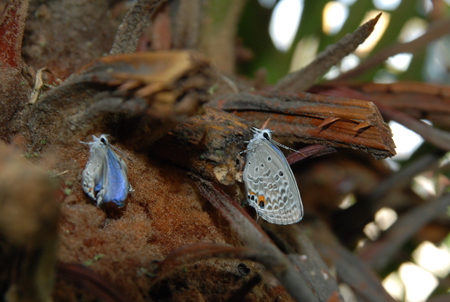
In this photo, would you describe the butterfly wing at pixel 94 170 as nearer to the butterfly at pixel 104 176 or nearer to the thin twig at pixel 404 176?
the butterfly at pixel 104 176

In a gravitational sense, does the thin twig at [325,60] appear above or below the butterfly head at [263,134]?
above

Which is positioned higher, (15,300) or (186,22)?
(186,22)

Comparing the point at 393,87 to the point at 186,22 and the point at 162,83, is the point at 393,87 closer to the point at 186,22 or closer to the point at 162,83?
the point at 186,22

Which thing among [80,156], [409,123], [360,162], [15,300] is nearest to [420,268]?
[360,162]

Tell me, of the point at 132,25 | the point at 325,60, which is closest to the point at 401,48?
the point at 325,60

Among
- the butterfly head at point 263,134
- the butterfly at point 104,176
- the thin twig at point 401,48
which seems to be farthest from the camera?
the thin twig at point 401,48

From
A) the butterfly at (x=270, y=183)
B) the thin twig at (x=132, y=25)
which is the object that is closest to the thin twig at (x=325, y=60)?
the butterfly at (x=270, y=183)
